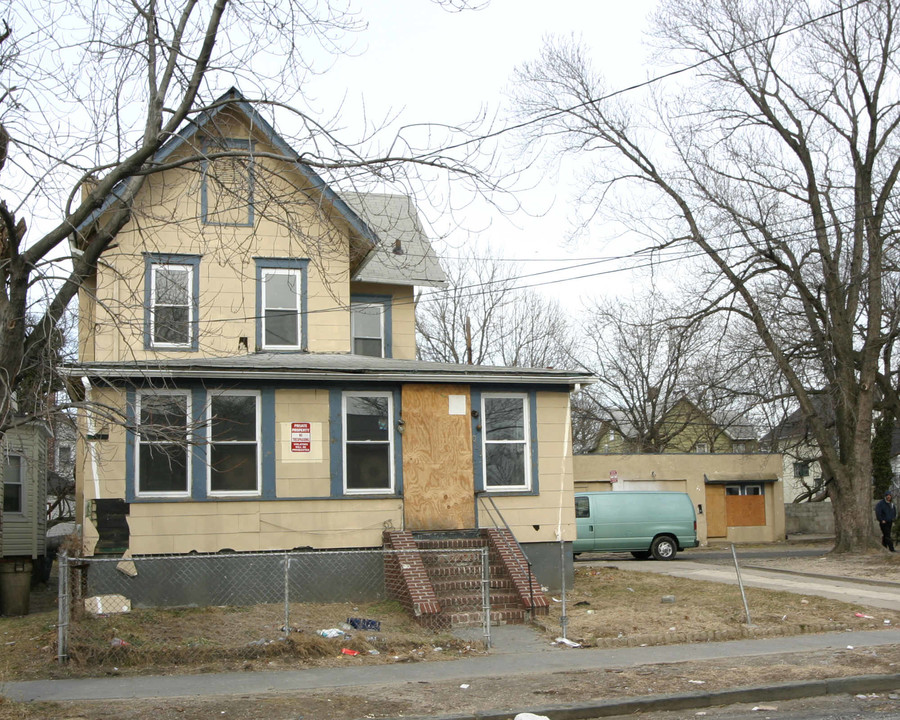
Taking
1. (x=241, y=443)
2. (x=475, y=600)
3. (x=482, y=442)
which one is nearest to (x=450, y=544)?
(x=475, y=600)

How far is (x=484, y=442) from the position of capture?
54.7 ft

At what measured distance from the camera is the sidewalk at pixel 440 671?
951 cm

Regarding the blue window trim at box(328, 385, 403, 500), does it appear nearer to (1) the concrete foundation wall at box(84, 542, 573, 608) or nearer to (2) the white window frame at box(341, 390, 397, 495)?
(2) the white window frame at box(341, 390, 397, 495)

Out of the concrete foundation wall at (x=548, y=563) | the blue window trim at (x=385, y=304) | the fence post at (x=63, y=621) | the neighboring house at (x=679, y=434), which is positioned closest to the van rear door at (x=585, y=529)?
the blue window trim at (x=385, y=304)

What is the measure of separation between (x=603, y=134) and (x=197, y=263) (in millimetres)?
14520

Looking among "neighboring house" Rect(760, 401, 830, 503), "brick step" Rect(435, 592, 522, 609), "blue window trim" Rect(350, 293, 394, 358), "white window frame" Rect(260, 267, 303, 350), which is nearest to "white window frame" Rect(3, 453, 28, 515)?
"blue window trim" Rect(350, 293, 394, 358)

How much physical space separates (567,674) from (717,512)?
27.2 metres

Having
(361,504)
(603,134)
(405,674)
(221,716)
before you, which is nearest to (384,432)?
(361,504)

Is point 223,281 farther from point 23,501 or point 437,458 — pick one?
point 23,501

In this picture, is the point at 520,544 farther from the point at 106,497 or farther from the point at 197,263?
the point at 197,263

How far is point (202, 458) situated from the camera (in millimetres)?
14953

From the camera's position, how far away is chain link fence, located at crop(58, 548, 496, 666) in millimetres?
11344

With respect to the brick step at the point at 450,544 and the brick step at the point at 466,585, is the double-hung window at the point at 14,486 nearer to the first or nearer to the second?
the brick step at the point at 450,544

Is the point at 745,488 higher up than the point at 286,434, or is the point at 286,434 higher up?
the point at 286,434
